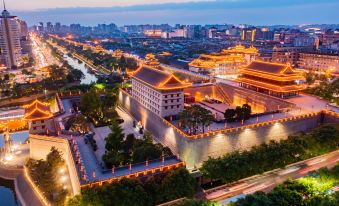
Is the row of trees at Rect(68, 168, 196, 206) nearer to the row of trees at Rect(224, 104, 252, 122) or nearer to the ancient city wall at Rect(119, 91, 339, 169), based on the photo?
the ancient city wall at Rect(119, 91, 339, 169)

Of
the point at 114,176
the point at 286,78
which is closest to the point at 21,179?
the point at 114,176

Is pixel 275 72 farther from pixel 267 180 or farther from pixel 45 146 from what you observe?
pixel 45 146

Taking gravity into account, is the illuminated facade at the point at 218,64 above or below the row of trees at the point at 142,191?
above

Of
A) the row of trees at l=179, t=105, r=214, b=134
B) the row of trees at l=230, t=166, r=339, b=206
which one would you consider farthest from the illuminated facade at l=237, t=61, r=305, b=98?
the row of trees at l=230, t=166, r=339, b=206

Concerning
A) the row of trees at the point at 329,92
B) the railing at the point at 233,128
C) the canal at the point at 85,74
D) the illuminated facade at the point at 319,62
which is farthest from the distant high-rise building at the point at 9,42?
the illuminated facade at the point at 319,62

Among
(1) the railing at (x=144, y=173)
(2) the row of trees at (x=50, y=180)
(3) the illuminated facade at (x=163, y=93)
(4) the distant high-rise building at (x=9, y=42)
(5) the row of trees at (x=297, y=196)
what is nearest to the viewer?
(5) the row of trees at (x=297, y=196)

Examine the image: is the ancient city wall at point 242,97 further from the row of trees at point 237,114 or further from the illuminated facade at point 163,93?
the illuminated facade at point 163,93

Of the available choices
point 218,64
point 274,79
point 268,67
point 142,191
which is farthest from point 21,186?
point 218,64
